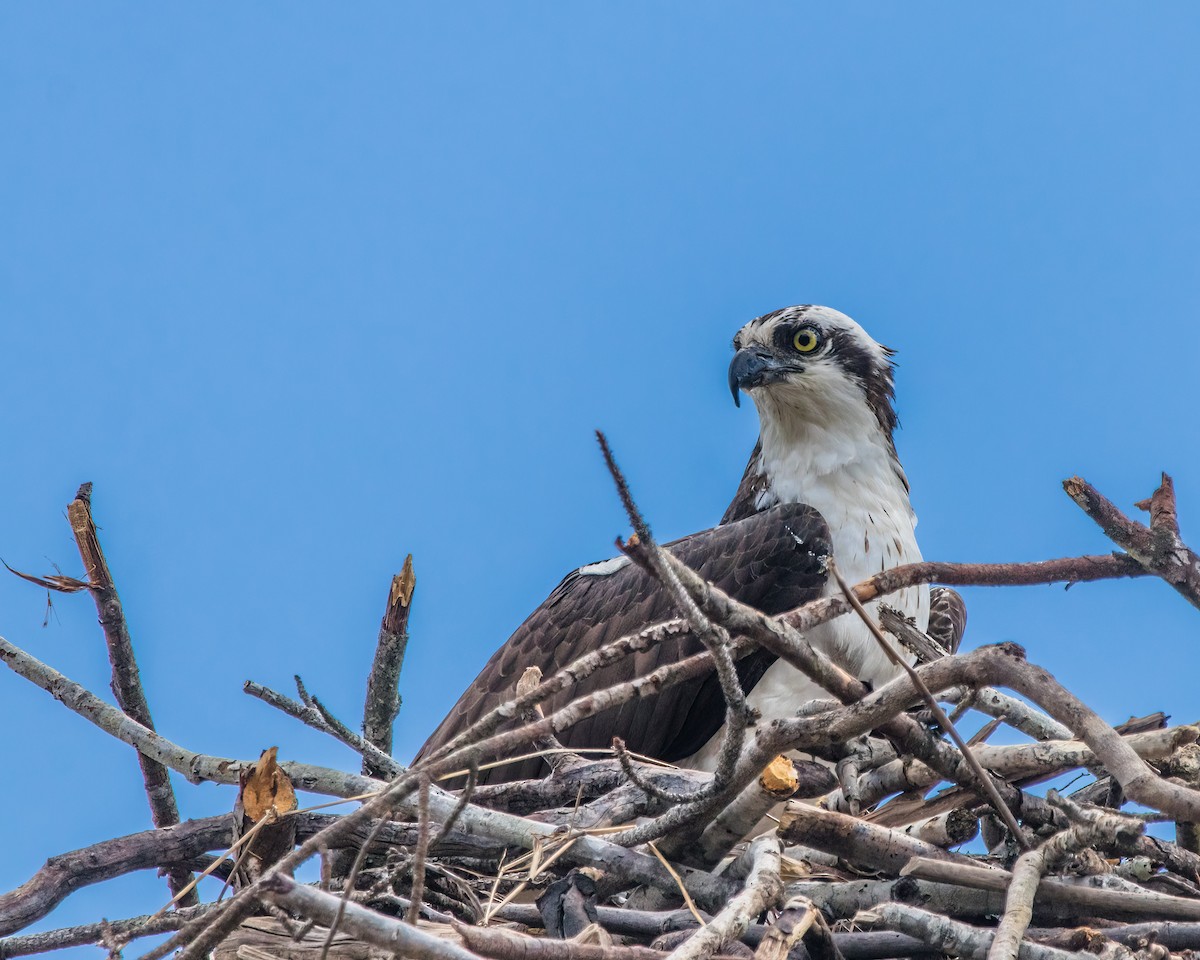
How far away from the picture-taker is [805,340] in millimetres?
7250

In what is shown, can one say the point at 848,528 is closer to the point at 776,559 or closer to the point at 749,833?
the point at 776,559

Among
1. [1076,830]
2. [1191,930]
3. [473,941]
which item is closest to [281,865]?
[473,941]

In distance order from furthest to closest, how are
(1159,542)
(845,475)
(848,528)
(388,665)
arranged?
(845,475), (848,528), (388,665), (1159,542)

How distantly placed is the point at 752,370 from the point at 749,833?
10.5 ft

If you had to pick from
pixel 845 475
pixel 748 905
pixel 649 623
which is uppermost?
pixel 845 475

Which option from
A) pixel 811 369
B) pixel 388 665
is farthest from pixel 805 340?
pixel 388 665

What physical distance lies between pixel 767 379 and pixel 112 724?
137 inches

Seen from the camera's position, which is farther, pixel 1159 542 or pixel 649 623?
pixel 649 623

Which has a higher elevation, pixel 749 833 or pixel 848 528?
pixel 848 528

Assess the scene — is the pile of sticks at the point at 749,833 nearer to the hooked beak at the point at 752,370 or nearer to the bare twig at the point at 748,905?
the bare twig at the point at 748,905

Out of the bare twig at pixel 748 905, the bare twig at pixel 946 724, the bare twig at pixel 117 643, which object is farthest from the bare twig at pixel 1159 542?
the bare twig at pixel 117 643

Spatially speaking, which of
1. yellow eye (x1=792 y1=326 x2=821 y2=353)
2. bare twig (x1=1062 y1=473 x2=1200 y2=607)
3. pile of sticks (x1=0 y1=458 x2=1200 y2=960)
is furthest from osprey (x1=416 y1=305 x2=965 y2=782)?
bare twig (x1=1062 y1=473 x2=1200 y2=607)

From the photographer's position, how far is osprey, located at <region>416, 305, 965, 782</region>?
6113mm

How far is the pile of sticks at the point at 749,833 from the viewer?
3.49 m
